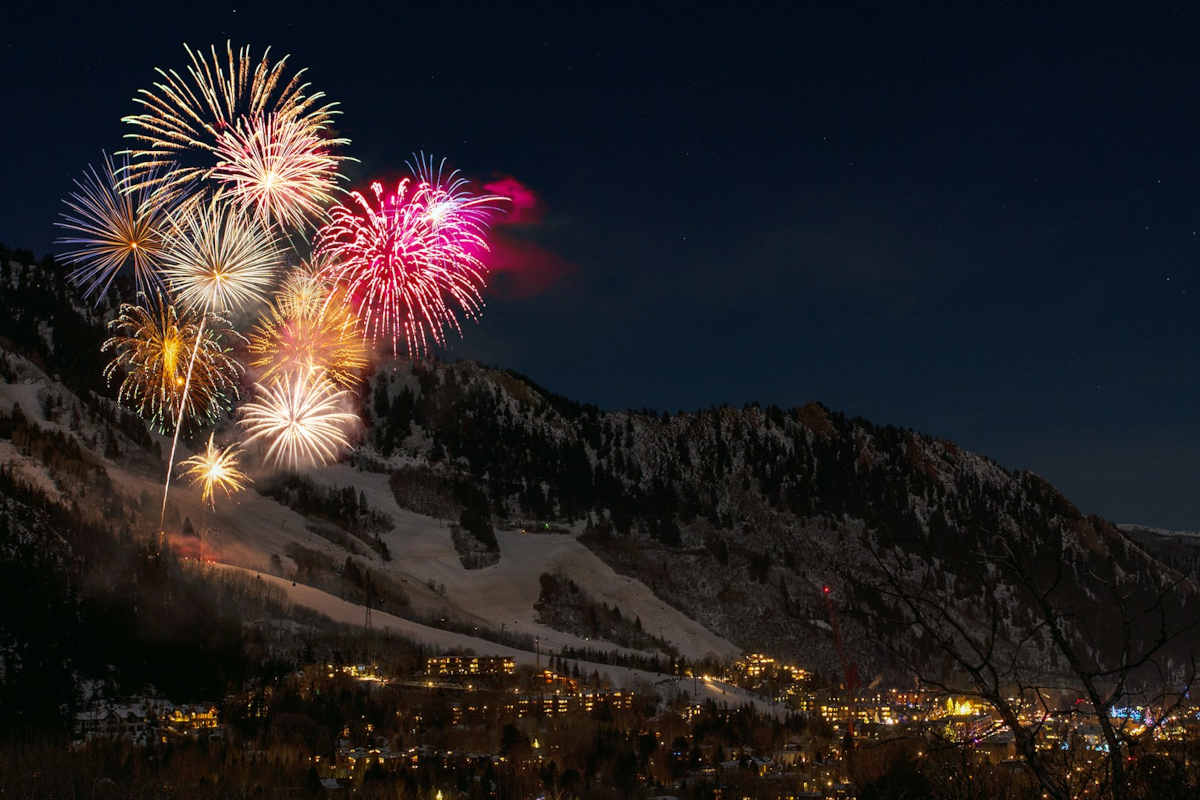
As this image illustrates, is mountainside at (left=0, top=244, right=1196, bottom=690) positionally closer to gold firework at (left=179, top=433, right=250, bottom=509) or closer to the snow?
the snow

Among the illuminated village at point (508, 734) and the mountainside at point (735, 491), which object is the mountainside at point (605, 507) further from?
the illuminated village at point (508, 734)

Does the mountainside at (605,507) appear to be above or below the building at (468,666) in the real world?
above

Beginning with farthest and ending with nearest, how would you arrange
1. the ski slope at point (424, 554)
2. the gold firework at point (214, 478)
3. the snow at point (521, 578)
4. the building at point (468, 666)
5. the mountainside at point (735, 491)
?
the mountainside at point (735, 491), the snow at point (521, 578), the gold firework at point (214, 478), the ski slope at point (424, 554), the building at point (468, 666)

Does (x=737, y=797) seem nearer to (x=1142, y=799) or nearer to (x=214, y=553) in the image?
(x=1142, y=799)

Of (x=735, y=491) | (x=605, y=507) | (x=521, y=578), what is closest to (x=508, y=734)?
(x=521, y=578)

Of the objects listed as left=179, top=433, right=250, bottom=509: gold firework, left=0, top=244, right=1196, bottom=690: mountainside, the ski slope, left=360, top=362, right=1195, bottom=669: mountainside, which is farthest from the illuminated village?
left=360, top=362, right=1195, bottom=669: mountainside

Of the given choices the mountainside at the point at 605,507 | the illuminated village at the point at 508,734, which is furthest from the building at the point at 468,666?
the mountainside at the point at 605,507

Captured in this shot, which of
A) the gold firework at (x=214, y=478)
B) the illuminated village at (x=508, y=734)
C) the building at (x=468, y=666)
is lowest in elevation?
the illuminated village at (x=508, y=734)

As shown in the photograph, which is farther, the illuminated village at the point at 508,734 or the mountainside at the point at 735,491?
the mountainside at the point at 735,491

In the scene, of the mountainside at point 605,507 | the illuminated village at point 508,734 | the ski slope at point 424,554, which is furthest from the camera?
the mountainside at point 605,507
